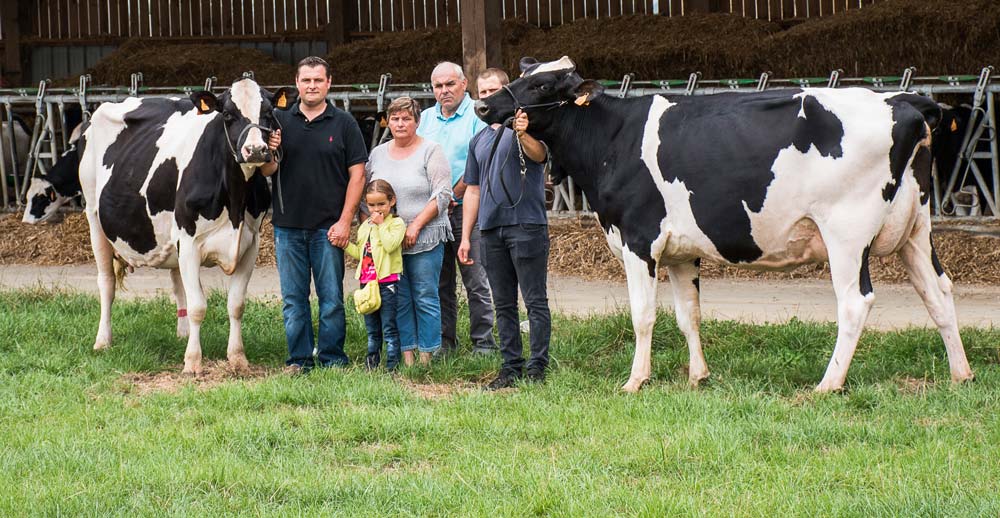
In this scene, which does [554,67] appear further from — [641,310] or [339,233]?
[339,233]

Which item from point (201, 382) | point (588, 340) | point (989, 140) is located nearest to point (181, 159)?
point (201, 382)

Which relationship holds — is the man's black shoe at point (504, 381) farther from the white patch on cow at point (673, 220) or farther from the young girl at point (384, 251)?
the white patch on cow at point (673, 220)

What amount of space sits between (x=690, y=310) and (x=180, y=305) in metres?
4.04

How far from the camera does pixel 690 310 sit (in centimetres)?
742

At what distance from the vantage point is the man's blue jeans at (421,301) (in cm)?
780

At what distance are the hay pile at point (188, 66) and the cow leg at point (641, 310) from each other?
9524 mm

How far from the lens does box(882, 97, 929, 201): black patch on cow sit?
662 centimetres

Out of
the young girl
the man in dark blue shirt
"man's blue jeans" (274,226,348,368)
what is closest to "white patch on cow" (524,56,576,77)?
the man in dark blue shirt

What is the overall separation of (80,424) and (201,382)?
1.43 metres

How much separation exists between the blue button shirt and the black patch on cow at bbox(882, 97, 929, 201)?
8.85 feet

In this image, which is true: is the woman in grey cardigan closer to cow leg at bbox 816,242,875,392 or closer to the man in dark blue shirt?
the man in dark blue shirt

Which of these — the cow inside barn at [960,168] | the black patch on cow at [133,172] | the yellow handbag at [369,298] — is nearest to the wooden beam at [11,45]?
the black patch on cow at [133,172]

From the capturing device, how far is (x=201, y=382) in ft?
25.7

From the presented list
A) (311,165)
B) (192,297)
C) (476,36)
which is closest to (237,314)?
(192,297)
